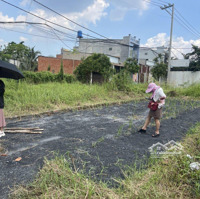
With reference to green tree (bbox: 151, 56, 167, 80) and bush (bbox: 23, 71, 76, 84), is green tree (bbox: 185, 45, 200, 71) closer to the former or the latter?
green tree (bbox: 151, 56, 167, 80)

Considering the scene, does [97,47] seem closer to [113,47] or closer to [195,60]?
[113,47]

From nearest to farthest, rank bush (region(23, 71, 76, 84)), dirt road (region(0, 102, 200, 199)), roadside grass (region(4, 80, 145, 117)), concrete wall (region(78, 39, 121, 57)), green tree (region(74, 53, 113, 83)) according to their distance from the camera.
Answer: dirt road (region(0, 102, 200, 199)) < roadside grass (region(4, 80, 145, 117)) < bush (region(23, 71, 76, 84)) < green tree (region(74, 53, 113, 83)) < concrete wall (region(78, 39, 121, 57))

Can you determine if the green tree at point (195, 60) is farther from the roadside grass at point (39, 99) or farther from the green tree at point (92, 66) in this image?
the roadside grass at point (39, 99)

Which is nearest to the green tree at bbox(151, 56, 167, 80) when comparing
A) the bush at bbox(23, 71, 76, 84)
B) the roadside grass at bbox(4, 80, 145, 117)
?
the bush at bbox(23, 71, 76, 84)

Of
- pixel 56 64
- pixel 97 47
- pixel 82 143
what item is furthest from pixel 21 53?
pixel 82 143

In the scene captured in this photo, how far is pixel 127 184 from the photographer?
2389 millimetres

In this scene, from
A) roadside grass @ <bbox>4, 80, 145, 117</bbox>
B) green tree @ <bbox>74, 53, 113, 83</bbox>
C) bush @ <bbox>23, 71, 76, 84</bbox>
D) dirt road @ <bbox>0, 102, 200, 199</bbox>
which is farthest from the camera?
green tree @ <bbox>74, 53, 113, 83</bbox>

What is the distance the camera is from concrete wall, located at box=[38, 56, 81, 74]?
2557 cm

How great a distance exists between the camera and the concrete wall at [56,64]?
25569mm

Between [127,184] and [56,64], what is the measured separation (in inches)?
1023

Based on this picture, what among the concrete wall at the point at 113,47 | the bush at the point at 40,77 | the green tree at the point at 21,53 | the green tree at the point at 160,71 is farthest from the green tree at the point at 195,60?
the green tree at the point at 21,53

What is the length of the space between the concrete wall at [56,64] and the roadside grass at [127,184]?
23645mm

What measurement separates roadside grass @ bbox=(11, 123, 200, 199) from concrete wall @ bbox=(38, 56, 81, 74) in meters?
23.6

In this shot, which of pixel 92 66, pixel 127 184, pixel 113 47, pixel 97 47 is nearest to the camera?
pixel 127 184
